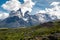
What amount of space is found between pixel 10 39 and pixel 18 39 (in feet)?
36.1

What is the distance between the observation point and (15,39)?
7662 inches

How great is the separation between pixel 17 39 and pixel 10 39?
9581mm

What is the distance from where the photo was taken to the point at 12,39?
18912 cm

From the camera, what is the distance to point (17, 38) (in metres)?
199

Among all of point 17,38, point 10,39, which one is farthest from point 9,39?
point 17,38

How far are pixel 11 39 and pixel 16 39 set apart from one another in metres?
8.34

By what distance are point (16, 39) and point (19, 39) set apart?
10.9 ft

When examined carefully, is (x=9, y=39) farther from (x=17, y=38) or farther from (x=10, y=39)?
(x=17, y=38)

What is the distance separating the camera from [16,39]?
195500mm

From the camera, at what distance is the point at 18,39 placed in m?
196

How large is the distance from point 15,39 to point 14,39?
2.77 metres

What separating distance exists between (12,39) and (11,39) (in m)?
1.11

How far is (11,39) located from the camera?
189m
